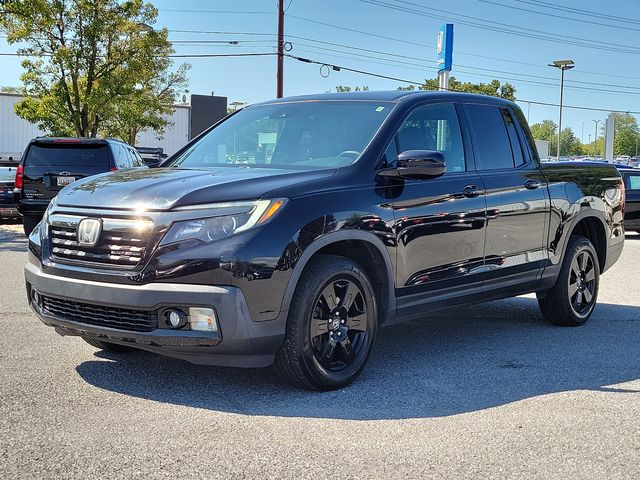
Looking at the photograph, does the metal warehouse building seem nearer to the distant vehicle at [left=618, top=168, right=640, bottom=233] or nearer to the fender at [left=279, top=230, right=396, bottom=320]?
the distant vehicle at [left=618, top=168, right=640, bottom=233]

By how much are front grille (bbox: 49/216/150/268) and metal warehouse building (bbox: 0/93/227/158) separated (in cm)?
4535

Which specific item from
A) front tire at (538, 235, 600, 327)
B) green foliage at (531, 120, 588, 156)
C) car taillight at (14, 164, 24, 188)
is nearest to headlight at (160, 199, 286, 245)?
front tire at (538, 235, 600, 327)

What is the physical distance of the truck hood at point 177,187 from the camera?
4523mm

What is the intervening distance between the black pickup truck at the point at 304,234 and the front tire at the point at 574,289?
0.35 m

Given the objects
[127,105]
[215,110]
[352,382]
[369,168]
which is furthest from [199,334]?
[215,110]

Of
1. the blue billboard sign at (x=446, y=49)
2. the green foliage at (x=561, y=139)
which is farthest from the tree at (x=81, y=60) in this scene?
the green foliage at (x=561, y=139)

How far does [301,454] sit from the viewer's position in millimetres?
3805

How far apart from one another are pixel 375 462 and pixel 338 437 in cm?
38

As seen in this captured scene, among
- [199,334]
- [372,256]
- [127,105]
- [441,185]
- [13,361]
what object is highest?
[127,105]

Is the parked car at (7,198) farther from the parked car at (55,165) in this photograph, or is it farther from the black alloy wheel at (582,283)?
the black alloy wheel at (582,283)

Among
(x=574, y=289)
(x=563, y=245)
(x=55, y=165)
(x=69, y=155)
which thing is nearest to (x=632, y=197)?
(x=574, y=289)

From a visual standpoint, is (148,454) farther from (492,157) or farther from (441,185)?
(492,157)

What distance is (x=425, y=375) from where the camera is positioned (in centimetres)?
540

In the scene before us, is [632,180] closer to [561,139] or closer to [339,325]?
[339,325]
